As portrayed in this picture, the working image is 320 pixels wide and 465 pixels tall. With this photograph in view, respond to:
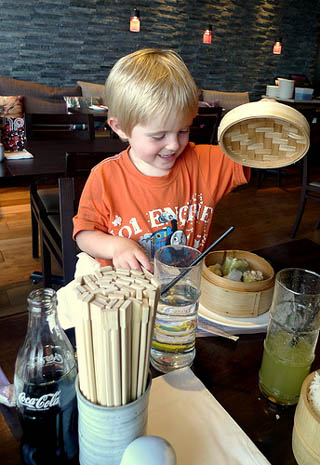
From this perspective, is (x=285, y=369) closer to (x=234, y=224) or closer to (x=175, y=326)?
Answer: (x=175, y=326)

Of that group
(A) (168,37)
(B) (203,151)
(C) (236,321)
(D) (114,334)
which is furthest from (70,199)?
(A) (168,37)

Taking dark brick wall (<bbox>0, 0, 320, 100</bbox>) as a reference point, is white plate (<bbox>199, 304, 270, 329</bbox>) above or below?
below

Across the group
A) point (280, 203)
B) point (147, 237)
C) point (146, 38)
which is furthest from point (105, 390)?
point (146, 38)

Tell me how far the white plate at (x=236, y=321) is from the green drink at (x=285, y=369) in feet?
0.47

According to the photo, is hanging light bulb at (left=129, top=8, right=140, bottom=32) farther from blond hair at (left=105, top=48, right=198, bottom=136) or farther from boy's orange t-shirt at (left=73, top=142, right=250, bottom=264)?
blond hair at (left=105, top=48, right=198, bottom=136)

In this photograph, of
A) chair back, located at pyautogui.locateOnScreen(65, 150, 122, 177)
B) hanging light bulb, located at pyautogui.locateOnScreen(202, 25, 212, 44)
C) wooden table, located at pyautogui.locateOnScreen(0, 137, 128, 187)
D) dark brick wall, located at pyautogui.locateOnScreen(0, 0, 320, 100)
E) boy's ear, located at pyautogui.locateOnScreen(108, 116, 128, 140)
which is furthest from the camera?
hanging light bulb, located at pyautogui.locateOnScreen(202, 25, 212, 44)

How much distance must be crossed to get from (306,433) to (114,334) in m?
0.32

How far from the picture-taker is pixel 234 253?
1.01 m

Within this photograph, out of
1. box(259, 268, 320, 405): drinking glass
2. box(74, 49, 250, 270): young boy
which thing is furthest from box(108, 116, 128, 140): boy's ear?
box(259, 268, 320, 405): drinking glass

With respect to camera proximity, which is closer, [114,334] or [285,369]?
[114,334]

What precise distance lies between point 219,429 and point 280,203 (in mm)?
4060

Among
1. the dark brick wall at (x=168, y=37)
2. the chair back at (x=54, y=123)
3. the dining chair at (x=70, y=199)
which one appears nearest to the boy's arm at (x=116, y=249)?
the dining chair at (x=70, y=199)

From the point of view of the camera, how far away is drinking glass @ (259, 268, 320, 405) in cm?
65

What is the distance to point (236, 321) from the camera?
845 mm
